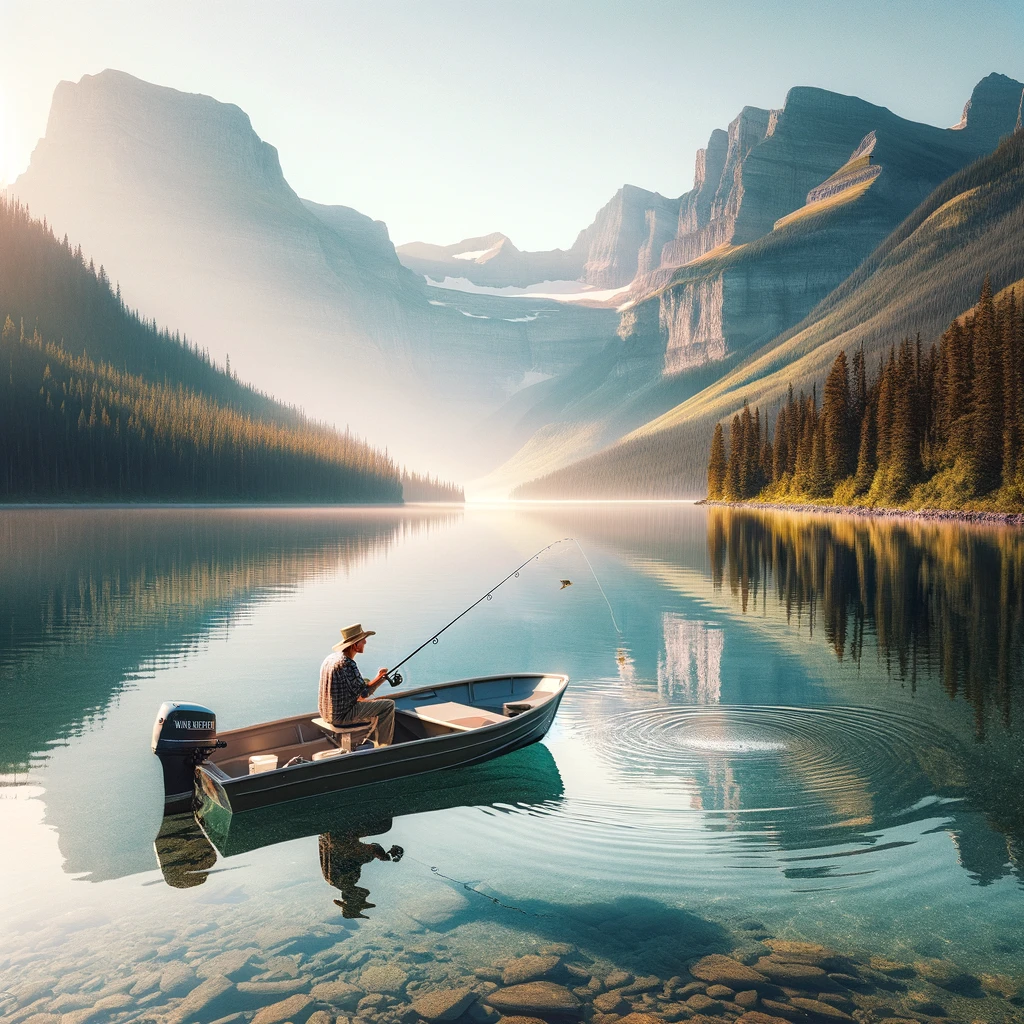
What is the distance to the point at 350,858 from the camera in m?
14.1

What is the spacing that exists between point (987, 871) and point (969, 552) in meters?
53.2

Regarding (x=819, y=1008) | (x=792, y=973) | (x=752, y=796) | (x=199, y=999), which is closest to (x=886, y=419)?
(x=752, y=796)

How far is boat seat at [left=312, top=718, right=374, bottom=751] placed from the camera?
17.1 meters

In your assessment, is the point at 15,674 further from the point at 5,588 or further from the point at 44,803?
the point at 5,588

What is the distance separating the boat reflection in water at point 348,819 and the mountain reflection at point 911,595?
10.2 m

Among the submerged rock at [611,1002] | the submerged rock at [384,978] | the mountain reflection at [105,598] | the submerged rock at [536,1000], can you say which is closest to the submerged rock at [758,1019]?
the submerged rock at [611,1002]

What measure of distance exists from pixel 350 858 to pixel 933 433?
115343 millimetres

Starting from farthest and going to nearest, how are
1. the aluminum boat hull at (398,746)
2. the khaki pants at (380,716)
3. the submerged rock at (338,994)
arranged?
the khaki pants at (380,716) → the aluminum boat hull at (398,746) → the submerged rock at (338,994)

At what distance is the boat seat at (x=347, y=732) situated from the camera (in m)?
17.1

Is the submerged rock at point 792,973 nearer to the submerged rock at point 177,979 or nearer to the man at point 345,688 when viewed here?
the submerged rock at point 177,979

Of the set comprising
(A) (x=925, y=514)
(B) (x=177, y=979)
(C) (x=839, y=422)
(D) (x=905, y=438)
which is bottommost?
(B) (x=177, y=979)

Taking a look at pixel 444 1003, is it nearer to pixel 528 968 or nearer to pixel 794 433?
pixel 528 968

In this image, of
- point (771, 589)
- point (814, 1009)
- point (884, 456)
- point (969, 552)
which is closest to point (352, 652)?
point (814, 1009)

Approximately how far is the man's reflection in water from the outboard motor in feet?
8.72
